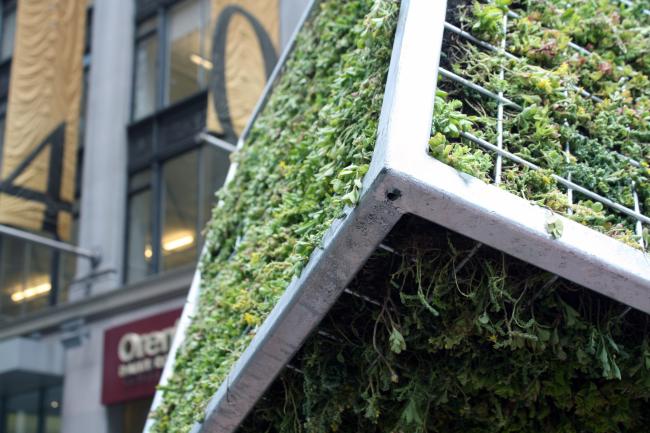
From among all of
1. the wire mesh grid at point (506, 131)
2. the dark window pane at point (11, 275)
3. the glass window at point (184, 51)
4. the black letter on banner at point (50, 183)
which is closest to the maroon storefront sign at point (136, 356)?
the black letter on banner at point (50, 183)

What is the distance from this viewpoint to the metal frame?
4508mm

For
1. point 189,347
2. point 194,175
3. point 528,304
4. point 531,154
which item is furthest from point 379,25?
point 194,175

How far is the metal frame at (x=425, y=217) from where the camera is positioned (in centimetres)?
451

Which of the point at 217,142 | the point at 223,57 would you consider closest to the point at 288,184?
the point at 217,142

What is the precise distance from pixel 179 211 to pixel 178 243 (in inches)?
31.6

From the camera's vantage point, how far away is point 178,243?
68.8 feet

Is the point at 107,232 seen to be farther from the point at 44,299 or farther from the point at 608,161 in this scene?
the point at 608,161

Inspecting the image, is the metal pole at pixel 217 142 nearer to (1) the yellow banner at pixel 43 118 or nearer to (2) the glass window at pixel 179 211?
(2) the glass window at pixel 179 211

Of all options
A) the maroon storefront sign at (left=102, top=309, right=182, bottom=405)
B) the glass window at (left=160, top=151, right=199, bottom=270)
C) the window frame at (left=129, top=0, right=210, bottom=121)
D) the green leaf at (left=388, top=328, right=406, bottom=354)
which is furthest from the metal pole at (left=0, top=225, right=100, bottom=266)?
the green leaf at (left=388, top=328, right=406, bottom=354)

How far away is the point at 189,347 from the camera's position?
8.34 m

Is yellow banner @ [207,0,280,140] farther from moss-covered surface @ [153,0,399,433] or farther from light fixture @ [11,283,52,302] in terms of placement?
light fixture @ [11,283,52,302]

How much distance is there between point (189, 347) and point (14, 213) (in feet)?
42.5

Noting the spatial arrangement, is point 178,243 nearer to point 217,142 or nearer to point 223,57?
point 217,142

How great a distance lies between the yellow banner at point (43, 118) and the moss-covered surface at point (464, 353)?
15304mm
